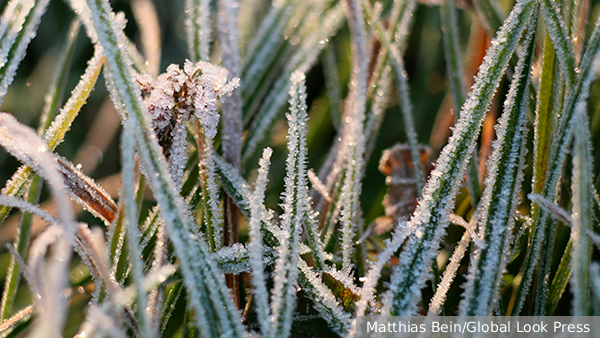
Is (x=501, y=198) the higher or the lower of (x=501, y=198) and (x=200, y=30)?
the lower

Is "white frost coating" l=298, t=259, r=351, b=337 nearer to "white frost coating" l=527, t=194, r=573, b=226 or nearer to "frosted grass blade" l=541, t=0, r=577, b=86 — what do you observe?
"white frost coating" l=527, t=194, r=573, b=226

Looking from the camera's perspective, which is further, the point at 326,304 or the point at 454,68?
the point at 454,68

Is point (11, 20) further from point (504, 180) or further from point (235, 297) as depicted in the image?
point (504, 180)

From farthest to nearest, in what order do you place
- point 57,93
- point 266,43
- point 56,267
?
point 266,43
point 57,93
point 56,267

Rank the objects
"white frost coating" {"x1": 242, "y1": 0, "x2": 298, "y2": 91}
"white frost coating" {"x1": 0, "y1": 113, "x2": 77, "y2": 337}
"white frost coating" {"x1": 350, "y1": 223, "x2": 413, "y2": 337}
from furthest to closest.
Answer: "white frost coating" {"x1": 242, "y1": 0, "x2": 298, "y2": 91} → "white frost coating" {"x1": 350, "y1": 223, "x2": 413, "y2": 337} → "white frost coating" {"x1": 0, "y1": 113, "x2": 77, "y2": 337}

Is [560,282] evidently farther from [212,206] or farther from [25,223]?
[25,223]

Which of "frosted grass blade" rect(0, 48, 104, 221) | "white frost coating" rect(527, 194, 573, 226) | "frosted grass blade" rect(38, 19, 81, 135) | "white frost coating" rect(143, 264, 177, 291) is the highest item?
"frosted grass blade" rect(38, 19, 81, 135)

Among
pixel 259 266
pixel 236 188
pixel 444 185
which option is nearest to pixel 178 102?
pixel 236 188

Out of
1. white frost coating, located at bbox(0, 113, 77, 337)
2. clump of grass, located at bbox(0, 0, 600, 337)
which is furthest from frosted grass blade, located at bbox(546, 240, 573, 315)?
white frost coating, located at bbox(0, 113, 77, 337)

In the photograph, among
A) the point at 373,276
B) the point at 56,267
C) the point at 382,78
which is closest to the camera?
the point at 56,267
